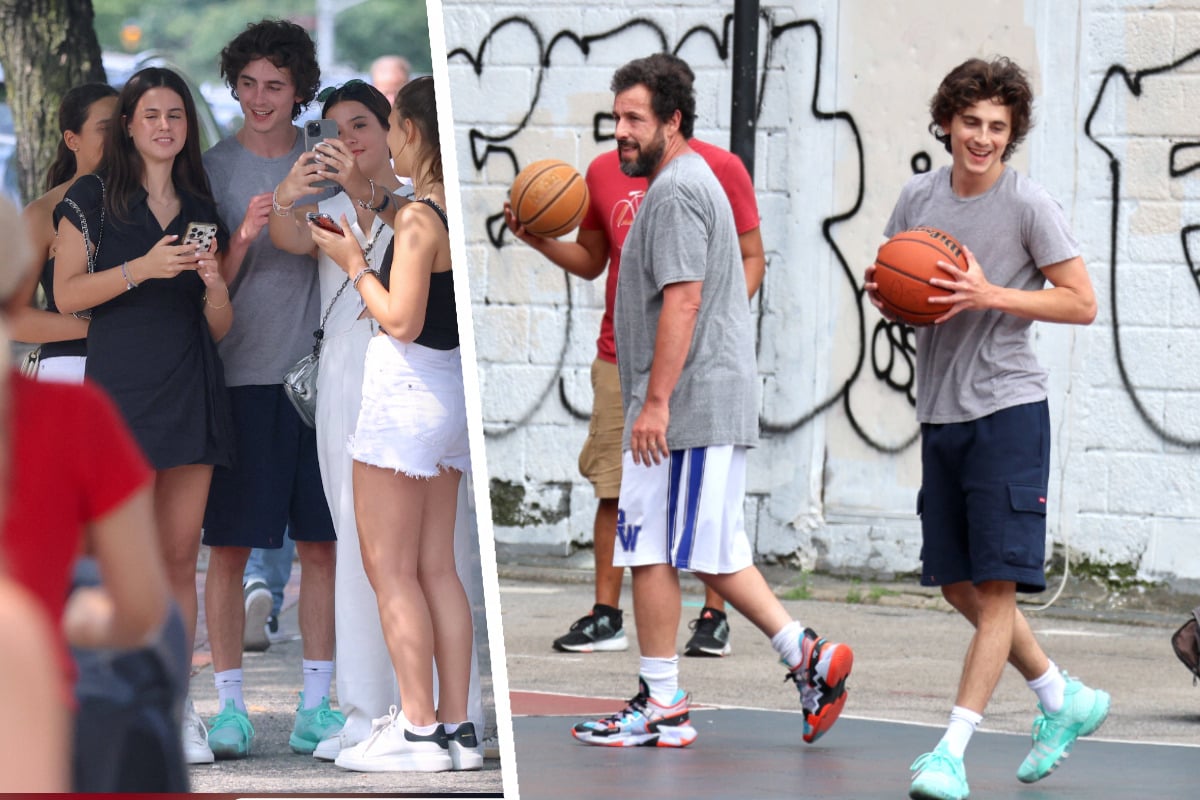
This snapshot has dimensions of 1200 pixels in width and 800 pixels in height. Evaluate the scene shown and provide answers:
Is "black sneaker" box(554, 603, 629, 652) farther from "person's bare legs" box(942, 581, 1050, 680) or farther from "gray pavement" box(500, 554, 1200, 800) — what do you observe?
"person's bare legs" box(942, 581, 1050, 680)

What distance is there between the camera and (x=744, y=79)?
29.3 ft

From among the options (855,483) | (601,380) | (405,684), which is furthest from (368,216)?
(855,483)

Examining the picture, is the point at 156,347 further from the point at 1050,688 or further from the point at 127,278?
the point at 1050,688

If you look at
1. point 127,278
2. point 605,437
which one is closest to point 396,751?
point 127,278

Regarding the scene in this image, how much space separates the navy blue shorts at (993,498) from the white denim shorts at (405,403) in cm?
206

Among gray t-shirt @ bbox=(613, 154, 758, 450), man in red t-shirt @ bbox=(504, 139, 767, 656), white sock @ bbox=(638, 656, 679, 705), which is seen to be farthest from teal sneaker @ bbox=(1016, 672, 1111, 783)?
man in red t-shirt @ bbox=(504, 139, 767, 656)

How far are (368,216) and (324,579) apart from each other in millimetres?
634

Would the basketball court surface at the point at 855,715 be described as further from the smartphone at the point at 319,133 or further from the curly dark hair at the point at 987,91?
the smartphone at the point at 319,133

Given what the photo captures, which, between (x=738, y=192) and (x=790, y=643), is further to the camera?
(x=738, y=192)

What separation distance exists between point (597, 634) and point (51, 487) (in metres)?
5.05

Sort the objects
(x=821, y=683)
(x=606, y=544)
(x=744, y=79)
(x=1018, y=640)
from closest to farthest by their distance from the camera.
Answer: (x=1018, y=640) < (x=821, y=683) < (x=606, y=544) < (x=744, y=79)

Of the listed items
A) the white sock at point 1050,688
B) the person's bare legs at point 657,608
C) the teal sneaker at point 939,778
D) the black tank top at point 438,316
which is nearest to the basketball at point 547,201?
the person's bare legs at point 657,608

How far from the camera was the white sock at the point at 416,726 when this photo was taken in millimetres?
3176

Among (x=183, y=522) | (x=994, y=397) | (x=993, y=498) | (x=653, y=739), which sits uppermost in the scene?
(x=183, y=522)
